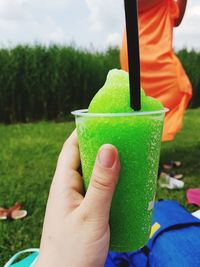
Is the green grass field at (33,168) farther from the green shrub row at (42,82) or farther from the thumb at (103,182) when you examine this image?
the thumb at (103,182)

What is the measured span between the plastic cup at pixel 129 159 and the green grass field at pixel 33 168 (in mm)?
1649

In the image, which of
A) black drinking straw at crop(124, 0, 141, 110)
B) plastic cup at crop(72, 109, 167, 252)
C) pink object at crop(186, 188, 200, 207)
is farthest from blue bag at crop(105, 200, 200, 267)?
pink object at crop(186, 188, 200, 207)

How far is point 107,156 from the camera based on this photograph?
917mm

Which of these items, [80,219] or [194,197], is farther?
[194,197]

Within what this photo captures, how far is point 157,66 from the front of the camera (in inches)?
145

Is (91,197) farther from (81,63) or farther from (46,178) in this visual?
(81,63)

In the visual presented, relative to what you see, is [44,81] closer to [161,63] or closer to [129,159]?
[161,63]

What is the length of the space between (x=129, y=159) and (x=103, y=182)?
80 millimetres

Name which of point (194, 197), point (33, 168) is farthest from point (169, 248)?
point (33, 168)

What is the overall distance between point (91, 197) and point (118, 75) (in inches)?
11.3

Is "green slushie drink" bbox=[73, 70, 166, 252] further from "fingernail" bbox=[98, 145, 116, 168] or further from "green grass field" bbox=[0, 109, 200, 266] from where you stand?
"green grass field" bbox=[0, 109, 200, 266]

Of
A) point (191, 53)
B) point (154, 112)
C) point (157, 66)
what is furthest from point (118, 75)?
point (191, 53)

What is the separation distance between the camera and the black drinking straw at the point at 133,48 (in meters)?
0.87

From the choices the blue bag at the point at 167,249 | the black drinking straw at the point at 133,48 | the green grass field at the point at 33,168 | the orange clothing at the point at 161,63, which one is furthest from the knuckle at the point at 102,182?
the orange clothing at the point at 161,63
